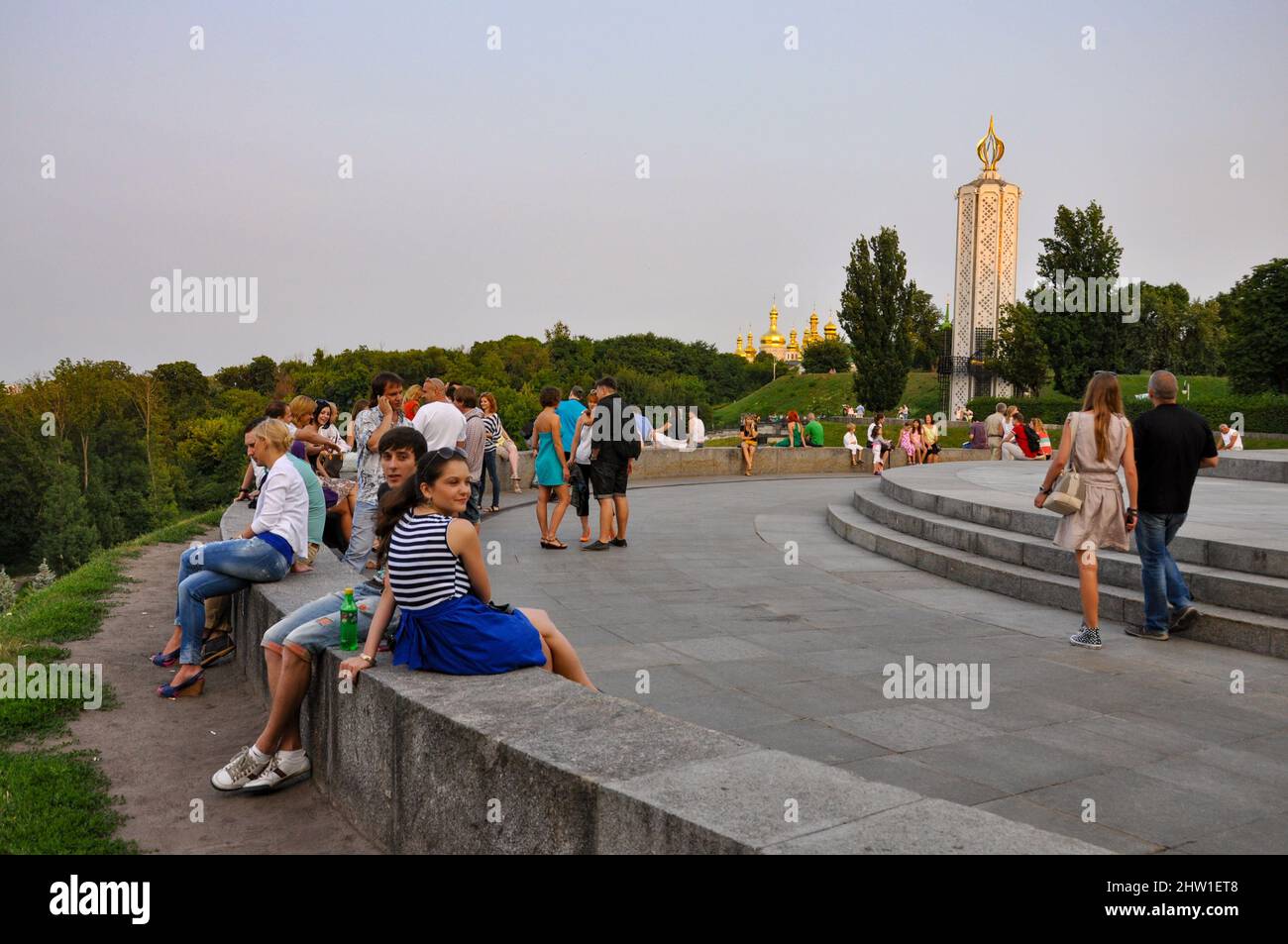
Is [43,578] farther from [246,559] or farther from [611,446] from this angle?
[246,559]

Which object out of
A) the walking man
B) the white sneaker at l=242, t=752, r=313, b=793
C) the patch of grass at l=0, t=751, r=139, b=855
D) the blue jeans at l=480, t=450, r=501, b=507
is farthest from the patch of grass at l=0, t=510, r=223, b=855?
the walking man

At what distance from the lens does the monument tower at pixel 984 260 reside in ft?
226

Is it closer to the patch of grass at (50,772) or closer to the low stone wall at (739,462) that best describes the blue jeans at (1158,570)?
the patch of grass at (50,772)

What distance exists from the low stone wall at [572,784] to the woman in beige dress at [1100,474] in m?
4.67

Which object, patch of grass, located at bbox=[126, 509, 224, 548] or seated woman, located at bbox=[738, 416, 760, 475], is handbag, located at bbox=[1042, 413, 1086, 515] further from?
seated woman, located at bbox=[738, 416, 760, 475]

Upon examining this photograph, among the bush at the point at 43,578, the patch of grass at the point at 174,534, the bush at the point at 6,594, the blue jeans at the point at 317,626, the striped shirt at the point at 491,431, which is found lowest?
the bush at the point at 6,594

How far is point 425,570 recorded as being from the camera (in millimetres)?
4410

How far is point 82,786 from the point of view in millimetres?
4660

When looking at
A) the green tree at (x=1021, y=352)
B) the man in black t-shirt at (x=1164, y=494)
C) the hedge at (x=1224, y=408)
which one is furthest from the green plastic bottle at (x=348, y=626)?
the green tree at (x=1021, y=352)

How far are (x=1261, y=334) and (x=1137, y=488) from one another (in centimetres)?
5024

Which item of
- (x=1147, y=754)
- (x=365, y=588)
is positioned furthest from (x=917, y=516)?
(x=365, y=588)
